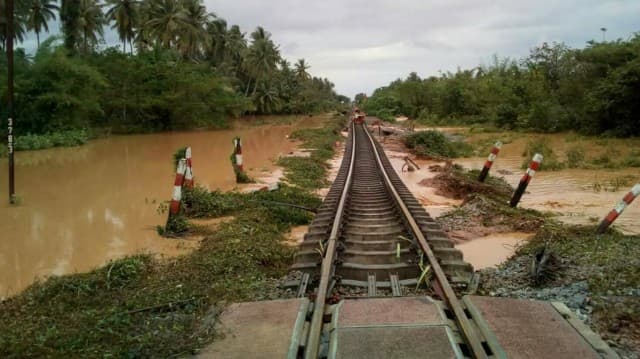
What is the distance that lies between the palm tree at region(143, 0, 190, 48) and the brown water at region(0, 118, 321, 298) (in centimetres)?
2251

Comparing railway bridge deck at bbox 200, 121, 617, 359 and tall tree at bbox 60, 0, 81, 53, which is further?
tall tree at bbox 60, 0, 81, 53

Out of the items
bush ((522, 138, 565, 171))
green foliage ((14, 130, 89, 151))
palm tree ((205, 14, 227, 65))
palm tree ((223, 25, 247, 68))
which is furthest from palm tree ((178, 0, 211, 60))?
bush ((522, 138, 565, 171))

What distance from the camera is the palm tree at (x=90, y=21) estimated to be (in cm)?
4677

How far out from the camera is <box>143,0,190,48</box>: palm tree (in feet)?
148

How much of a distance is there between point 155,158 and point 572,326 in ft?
69.2

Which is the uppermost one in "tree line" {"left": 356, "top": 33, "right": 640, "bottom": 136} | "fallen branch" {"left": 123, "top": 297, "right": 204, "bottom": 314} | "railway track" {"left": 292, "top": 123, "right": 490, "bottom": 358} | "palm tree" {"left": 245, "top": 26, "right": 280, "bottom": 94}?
"palm tree" {"left": 245, "top": 26, "right": 280, "bottom": 94}

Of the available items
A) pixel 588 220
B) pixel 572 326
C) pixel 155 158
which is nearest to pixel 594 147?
pixel 588 220

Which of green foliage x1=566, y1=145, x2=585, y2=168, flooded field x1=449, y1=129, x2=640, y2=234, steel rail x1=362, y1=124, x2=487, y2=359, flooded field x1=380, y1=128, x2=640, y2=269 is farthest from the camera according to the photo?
green foliage x1=566, y1=145, x2=585, y2=168

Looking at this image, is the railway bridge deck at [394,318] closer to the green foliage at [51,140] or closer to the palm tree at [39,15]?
the green foliage at [51,140]

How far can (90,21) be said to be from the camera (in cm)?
5069

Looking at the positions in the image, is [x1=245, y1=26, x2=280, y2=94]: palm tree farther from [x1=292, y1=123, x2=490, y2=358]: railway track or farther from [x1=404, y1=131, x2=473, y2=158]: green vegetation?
[x1=292, y1=123, x2=490, y2=358]: railway track

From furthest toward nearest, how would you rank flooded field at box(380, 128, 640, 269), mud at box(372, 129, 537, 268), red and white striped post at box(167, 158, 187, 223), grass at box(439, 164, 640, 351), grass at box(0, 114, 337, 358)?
red and white striped post at box(167, 158, 187, 223) < flooded field at box(380, 128, 640, 269) < mud at box(372, 129, 537, 268) < grass at box(439, 164, 640, 351) < grass at box(0, 114, 337, 358)

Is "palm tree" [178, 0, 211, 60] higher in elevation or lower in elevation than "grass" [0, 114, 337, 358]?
higher

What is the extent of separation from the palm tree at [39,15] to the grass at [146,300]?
5003 cm
